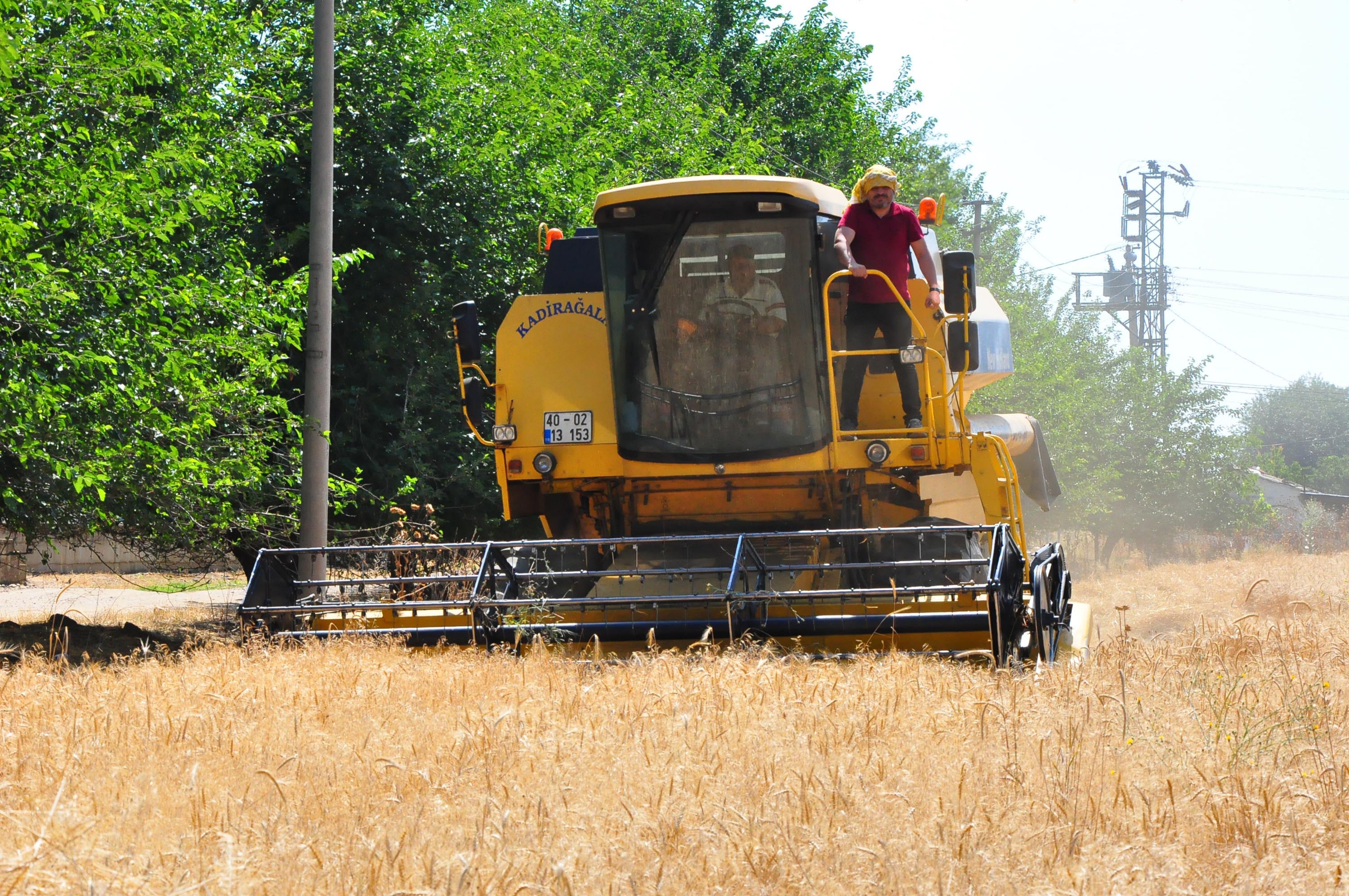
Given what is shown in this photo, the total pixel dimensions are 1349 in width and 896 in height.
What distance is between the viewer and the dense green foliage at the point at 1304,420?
95.9 meters

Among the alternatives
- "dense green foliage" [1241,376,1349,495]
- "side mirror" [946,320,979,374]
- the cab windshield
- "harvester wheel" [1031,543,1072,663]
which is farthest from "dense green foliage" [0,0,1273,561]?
"dense green foliage" [1241,376,1349,495]

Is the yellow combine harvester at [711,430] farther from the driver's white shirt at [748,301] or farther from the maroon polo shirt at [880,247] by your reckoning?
the maroon polo shirt at [880,247]

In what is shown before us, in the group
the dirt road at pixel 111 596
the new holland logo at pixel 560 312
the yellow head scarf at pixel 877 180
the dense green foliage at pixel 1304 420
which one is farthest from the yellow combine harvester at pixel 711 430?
the dense green foliage at pixel 1304 420

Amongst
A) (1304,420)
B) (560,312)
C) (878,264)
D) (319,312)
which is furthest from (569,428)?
(1304,420)

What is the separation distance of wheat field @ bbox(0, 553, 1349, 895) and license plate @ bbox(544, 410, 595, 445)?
2007 mm

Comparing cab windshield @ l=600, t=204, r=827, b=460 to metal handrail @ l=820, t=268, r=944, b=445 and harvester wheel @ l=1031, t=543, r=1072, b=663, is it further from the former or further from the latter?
harvester wheel @ l=1031, t=543, r=1072, b=663

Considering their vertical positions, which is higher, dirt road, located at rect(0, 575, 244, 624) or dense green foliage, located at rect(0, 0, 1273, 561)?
dense green foliage, located at rect(0, 0, 1273, 561)

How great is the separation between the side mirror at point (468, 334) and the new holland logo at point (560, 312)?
1.08ft

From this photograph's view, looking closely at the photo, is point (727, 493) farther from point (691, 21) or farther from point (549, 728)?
point (691, 21)

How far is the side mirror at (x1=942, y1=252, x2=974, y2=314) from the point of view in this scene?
7.97 meters

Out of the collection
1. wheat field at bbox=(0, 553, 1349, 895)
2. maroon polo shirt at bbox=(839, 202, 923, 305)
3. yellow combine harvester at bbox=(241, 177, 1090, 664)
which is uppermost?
maroon polo shirt at bbox=(839, 202, 923, 305)

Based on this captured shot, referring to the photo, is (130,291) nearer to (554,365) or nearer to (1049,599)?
(554,365)

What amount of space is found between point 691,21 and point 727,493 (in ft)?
80.5

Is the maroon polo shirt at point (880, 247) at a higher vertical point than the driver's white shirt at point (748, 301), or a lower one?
higher
